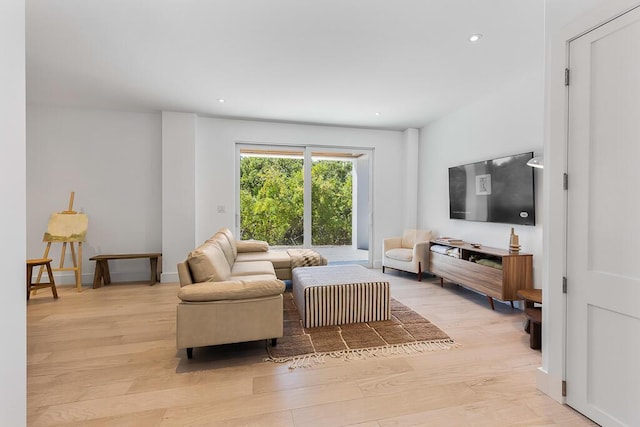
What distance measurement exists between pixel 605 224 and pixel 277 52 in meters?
2.84

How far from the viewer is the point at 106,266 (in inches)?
180

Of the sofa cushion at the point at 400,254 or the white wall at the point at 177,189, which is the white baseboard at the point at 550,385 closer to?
the sofa cushion at the point at 400,254

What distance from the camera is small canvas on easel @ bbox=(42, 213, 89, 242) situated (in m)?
4.12

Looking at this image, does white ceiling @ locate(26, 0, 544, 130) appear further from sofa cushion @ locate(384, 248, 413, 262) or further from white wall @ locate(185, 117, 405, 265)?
sofa cushion @ locate(384, 248, 413, 262)

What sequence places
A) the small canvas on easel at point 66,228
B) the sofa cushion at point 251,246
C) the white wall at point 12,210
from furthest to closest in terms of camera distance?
the sofa cushion at point 251,246, the small canvas on easel at point 66,228, the white wall at point 12,210

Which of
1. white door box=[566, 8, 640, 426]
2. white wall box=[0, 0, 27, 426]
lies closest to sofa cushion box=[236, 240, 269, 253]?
white wall box=[0, 0, 27, 426]

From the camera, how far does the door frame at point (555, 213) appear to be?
1716mm

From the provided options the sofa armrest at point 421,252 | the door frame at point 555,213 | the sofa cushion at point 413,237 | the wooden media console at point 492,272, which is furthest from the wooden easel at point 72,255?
the door frame at point 555,213

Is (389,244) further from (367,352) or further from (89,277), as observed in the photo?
(89,277)

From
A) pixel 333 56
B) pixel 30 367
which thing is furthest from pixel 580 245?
pixel 30 367

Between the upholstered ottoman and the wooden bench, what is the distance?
2.73m

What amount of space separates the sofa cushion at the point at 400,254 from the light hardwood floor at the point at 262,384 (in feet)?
6.01

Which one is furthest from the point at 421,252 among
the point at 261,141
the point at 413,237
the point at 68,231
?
the point at 68,231

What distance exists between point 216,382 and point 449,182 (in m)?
4.25
